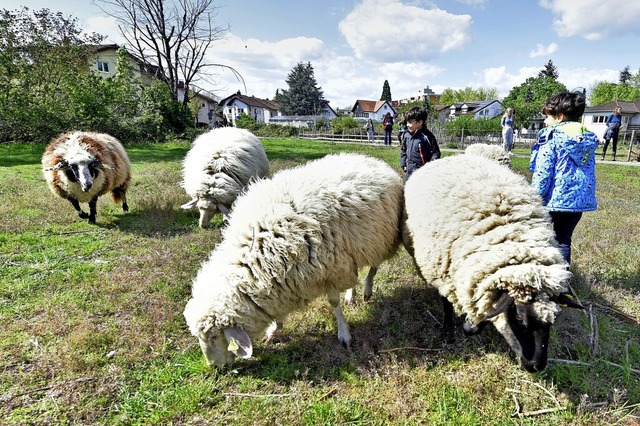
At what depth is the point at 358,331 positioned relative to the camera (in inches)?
142

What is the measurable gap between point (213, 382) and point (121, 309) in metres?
1.72

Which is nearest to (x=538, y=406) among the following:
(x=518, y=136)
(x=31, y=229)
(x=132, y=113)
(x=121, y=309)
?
(x=121, y=309)

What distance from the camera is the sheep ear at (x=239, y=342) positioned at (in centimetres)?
280

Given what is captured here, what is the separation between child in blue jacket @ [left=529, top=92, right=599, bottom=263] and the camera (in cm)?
322

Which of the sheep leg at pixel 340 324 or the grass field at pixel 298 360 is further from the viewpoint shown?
the sheep leg at pixel 340 324

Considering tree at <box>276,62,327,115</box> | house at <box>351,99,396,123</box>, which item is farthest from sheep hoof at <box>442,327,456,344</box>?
house at <box>351,99,396,123</box>

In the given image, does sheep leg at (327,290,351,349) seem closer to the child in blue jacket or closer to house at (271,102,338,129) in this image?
the child in blue jacket

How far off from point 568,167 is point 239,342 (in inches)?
143

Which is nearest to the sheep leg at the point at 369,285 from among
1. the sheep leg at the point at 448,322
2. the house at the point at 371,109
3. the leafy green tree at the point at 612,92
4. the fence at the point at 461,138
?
the sheep leg at the point at 448,322

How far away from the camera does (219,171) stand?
5.89m

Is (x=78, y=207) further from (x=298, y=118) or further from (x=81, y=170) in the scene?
(x=298, y=118)

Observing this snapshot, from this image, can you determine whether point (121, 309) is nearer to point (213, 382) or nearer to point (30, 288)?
point (30, 288)

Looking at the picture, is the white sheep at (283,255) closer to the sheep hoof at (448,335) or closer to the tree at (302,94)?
the sheep hoof at (448,335)

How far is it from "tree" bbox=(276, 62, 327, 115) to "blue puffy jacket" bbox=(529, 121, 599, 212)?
2691 inches
